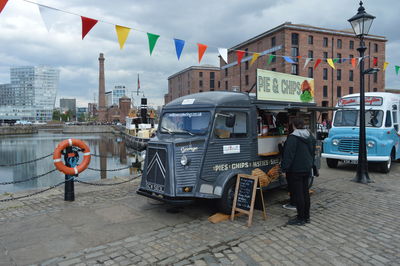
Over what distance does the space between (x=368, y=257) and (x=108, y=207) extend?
5145mm

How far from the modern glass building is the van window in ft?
434

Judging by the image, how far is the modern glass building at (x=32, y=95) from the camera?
12429 centimetres

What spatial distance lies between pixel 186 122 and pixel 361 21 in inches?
260

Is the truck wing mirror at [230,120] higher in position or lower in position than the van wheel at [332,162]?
higher

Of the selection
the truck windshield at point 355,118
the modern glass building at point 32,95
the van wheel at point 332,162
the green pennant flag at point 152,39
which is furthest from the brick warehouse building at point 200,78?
the green pennant flag at point 152,39

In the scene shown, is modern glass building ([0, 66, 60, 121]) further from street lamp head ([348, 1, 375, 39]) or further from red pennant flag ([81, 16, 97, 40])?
street lamp head ([348, 1, 375, 39])

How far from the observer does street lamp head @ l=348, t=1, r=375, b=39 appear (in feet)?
28.7

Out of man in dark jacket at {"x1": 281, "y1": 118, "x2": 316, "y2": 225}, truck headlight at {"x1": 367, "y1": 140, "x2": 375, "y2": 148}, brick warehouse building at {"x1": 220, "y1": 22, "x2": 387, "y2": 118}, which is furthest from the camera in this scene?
brick warehouse building at {"x1": 220, "y1": 22, "x2": 387, "y2": 118}

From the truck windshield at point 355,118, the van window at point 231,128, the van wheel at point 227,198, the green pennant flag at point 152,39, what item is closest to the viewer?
the van wheel at point 227,198

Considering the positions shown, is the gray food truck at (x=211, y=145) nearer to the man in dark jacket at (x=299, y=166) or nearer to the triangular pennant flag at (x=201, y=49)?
the man in dark jacket at (x=299, y=166)

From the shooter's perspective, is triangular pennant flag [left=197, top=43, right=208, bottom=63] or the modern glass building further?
the modern glass building

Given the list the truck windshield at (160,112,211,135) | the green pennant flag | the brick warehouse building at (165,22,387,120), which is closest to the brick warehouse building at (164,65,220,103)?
the brick warehouse building at (165,22,387,120)

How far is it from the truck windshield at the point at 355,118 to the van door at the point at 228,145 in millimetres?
6764

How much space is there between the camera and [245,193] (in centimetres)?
567
